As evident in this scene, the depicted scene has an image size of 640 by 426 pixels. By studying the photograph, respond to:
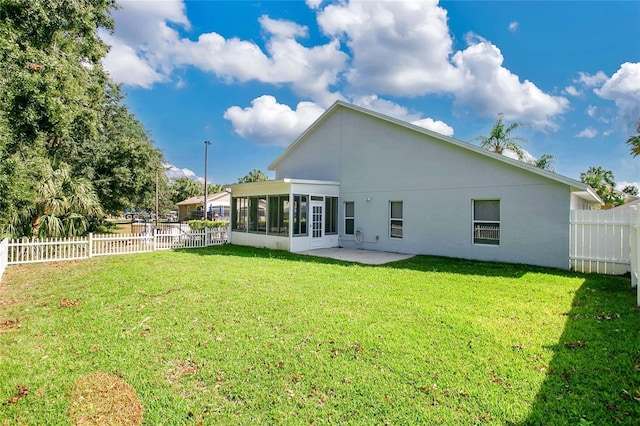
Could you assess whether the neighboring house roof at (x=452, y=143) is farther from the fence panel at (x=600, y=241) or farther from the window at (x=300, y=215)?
the window at (x=300, y=215)

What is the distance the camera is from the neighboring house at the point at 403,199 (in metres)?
10.6

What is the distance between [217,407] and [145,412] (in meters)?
0.68

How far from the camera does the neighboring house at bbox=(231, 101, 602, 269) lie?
10.6 m

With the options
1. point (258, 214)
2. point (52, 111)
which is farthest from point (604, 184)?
point (52, 111)

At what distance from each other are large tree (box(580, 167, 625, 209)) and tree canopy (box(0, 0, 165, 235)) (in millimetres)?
36602

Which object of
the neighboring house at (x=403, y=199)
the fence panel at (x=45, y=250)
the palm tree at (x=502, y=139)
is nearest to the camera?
the neighboring house at (x=403, y=199)

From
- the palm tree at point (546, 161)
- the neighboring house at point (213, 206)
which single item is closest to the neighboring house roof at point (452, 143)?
the palm tree at point (546, 161)

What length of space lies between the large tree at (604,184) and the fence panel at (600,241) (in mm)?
23142

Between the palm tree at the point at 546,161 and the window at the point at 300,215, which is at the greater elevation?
the palm tree at the point at 546,161

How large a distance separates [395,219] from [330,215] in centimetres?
332

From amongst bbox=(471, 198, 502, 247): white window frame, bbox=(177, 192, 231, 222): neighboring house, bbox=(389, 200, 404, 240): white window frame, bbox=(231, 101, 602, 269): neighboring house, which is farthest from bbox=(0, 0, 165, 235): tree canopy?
bbox=(177, 192, 231, 222): neighboring house

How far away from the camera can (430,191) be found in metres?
13.0

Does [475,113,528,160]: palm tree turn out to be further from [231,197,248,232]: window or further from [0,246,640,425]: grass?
[231,197,248,232]: window

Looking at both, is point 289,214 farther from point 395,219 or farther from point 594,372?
point 594,372
